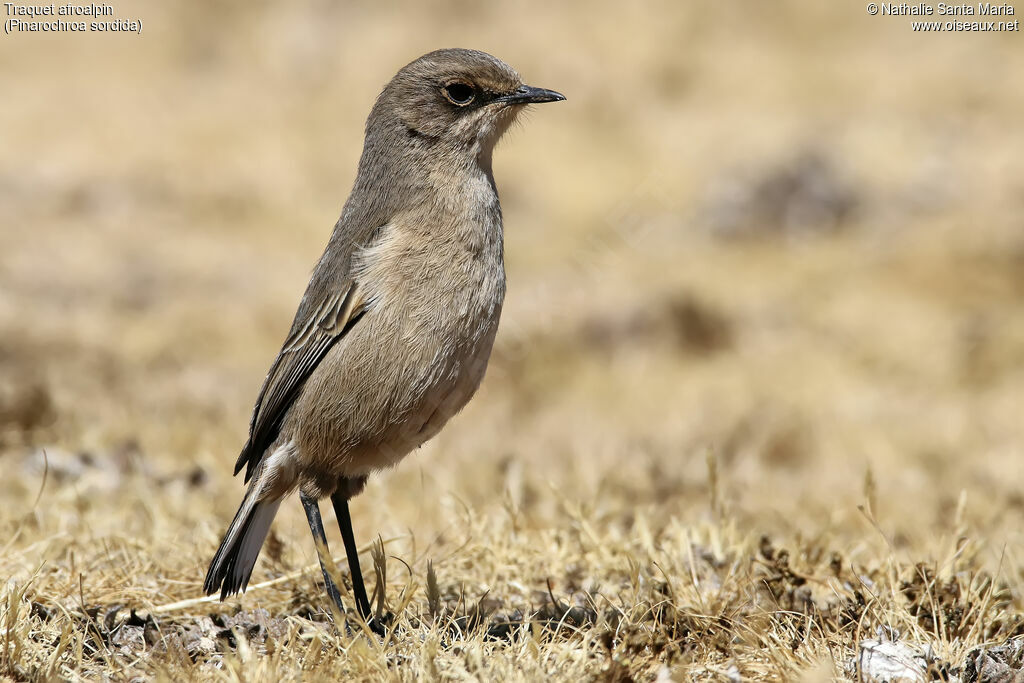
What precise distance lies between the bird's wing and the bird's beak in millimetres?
1017

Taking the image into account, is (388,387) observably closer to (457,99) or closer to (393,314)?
(393,314)

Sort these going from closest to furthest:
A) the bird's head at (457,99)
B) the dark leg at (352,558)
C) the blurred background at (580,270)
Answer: the dark leg at (352,558)
the bird's head at (457,99)
the blurred background at (580,270)

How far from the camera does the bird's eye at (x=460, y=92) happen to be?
4.20 m

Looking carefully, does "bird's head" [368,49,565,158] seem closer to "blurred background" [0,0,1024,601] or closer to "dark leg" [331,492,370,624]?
"blurred background" [0,0,1024,601]

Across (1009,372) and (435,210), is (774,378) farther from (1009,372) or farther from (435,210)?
(435,210)

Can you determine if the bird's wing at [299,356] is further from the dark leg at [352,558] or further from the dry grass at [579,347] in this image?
the dry grass at [579,347]

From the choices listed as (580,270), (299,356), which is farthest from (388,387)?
(580,270)

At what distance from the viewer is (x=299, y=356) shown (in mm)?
4016

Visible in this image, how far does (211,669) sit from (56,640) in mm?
730

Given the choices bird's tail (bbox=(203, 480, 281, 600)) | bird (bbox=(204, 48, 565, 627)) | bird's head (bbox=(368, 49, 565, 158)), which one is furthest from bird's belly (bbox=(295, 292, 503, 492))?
bird's head (bbox=(368, 49, 565, 158))

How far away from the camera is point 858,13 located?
72.7ft

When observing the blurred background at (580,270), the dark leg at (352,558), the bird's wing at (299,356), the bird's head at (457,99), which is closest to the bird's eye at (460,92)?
the bird's head at (457,99)

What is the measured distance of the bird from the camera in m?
3.76

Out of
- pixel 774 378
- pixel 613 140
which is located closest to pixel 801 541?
pixel 774 378
